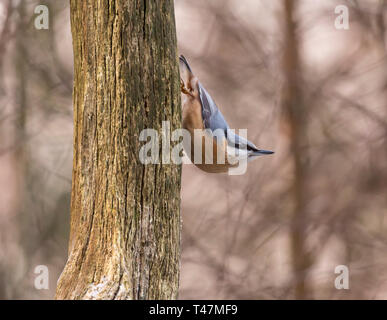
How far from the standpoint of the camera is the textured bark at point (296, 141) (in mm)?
1624

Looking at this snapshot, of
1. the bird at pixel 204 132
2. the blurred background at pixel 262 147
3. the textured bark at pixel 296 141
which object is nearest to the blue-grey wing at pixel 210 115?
the bird at pixel 204 132

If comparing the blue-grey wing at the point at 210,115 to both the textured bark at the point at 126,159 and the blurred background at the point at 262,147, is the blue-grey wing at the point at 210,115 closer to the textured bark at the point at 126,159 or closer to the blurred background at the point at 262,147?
the textured bark at the point at 126,159

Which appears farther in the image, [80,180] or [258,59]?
[258,59]

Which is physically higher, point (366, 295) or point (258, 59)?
point (258, 59)

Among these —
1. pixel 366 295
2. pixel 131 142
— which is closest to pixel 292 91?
pixel 366 295

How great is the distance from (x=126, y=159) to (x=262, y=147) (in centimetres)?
100

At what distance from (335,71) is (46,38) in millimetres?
1120

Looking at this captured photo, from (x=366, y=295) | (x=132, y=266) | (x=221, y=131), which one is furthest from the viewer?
(x=366, y=295)

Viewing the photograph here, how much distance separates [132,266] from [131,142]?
0.66 feet

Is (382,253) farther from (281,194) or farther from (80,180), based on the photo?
(80,180)

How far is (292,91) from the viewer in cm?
165

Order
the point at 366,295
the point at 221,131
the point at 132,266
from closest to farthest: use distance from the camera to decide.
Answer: the point at 132,266
the point at 221,131
the point at 366,295

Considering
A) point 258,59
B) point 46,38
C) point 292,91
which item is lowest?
point 292,91

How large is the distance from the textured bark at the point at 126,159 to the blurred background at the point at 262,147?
0.88m
